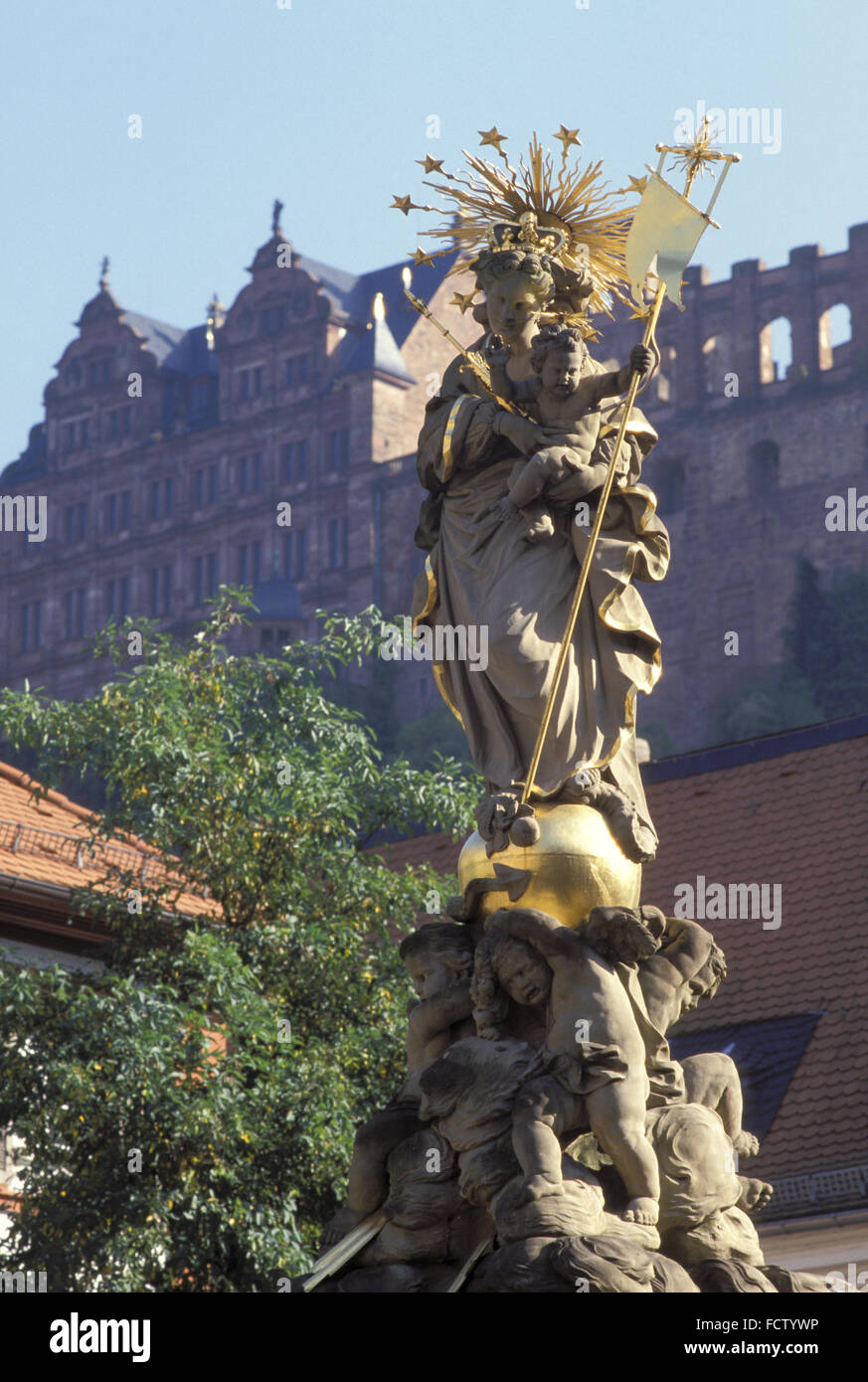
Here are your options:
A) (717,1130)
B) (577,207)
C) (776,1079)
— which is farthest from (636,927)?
(776,1079)

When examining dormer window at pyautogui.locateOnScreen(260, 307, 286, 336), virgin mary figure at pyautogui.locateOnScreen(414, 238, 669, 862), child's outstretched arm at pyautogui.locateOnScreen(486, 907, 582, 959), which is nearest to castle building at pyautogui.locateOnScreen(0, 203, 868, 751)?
dormer window at pyautogui.locateOnScreen(260, 307, 286, 336)

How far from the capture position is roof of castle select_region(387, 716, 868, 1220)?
64.8ft

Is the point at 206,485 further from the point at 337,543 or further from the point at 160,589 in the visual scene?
the point at 337,543

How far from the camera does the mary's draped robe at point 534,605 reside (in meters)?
8.32

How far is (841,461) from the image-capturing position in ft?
263

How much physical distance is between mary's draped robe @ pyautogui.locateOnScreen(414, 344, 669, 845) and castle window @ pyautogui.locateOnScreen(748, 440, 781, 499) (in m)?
73.6

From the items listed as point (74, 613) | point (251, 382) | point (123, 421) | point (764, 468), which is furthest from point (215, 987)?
point (123, 421)

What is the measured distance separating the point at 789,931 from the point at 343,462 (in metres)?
68.1

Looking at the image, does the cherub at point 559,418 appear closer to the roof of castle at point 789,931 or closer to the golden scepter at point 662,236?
the golden scepter at point 662,236

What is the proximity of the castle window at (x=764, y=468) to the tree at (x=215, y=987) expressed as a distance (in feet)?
208

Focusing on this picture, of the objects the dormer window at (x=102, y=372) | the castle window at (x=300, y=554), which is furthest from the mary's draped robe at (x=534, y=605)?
the dormer window at (x=102, y=372)

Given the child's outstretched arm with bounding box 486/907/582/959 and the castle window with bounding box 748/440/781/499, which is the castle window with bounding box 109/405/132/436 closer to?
the castle window with bounding box 748/440/781/499
